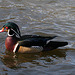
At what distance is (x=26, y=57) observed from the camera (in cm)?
729

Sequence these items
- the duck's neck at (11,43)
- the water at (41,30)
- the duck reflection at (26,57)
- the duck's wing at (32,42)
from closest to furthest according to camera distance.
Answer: the water at (41,30)
the duck reflection at (26,57)
the duck's wing at (32,42)
the duck's neck at (11,43)

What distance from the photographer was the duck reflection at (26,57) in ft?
22.6

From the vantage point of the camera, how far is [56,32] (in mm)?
8984

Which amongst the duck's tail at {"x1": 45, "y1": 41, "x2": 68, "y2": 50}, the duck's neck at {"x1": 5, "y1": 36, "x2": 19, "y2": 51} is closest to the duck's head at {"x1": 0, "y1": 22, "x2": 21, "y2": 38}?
the duck's neck at {"x1": 5, "y1": 36, "x2": 19, "y2": 51}

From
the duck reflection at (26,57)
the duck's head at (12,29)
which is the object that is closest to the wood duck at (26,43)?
the duck's head at (12,29)

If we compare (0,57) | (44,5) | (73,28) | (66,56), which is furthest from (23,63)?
(44,5)

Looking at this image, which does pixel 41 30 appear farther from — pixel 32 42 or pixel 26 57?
pixel 26 57

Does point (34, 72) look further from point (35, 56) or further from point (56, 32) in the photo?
point (56, 32)

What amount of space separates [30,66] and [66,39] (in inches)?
89.1

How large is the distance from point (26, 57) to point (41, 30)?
2.16 meters

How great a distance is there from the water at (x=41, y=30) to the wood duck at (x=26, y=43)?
209 millimetres

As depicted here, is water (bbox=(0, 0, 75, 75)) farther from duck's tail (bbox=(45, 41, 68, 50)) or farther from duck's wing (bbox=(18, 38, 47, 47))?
duck's wing (bbox=(18, 38, 47, 47))

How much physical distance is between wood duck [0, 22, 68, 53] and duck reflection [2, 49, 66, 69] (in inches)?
6.4

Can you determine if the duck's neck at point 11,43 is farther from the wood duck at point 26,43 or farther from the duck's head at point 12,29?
the duck's head at point 12,29
